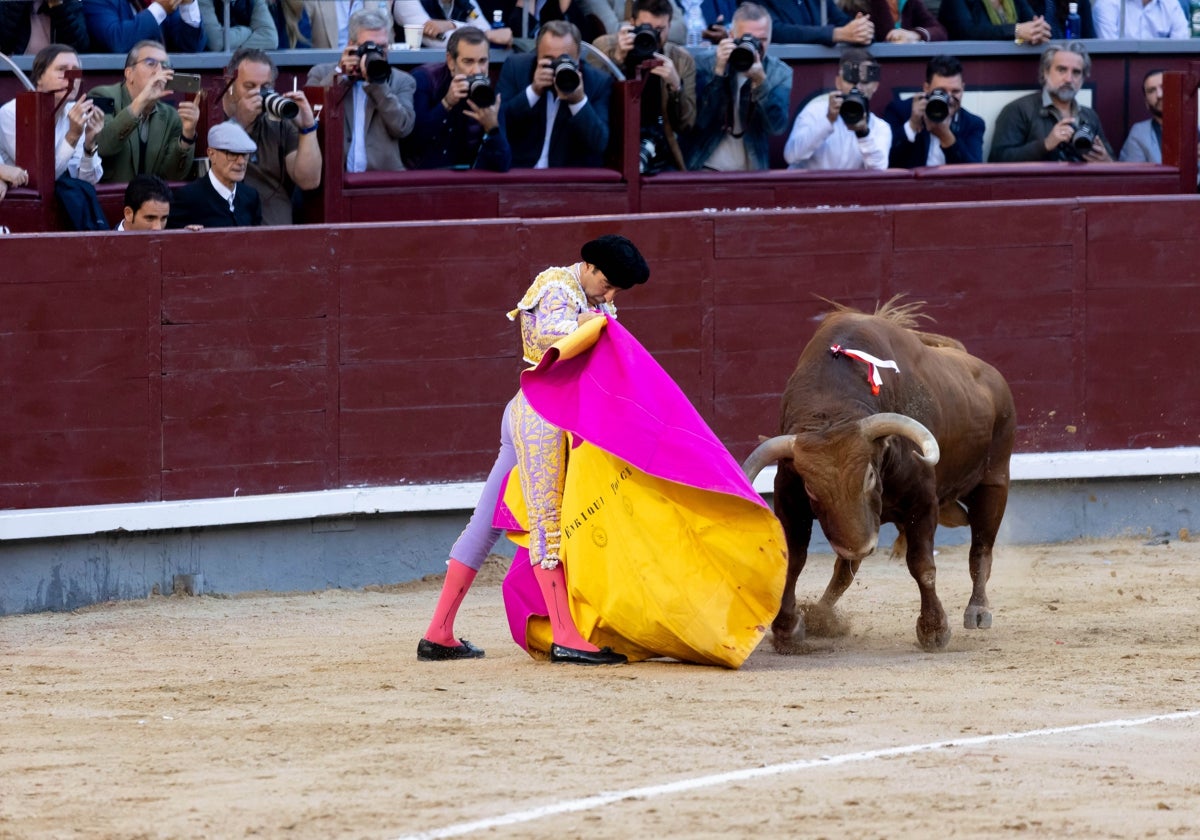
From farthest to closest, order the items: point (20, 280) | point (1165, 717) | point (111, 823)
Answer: point (20, 280) → point (1165, 717) → point (111, 823)

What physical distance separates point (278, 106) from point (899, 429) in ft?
10.7

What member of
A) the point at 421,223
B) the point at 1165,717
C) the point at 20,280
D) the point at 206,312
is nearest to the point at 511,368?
the point at 421,223

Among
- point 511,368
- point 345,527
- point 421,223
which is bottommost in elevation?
point 345,527

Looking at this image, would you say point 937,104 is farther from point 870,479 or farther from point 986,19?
point 870,479

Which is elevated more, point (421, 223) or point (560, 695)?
point (421, 223)

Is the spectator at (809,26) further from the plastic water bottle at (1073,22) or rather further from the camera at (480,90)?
the camera at (480,90)

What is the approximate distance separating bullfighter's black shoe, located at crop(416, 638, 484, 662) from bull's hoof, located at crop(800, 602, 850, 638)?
47.1 inches

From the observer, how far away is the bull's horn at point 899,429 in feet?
20.9

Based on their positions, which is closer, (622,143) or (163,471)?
(163,471)

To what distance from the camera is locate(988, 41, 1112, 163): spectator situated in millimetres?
10531

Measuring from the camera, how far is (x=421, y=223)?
8.55 m

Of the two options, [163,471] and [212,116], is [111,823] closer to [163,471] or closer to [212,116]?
[163,471]

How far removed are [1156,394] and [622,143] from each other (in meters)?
2.84

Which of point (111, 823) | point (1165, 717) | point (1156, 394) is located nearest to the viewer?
point (111, 823)
